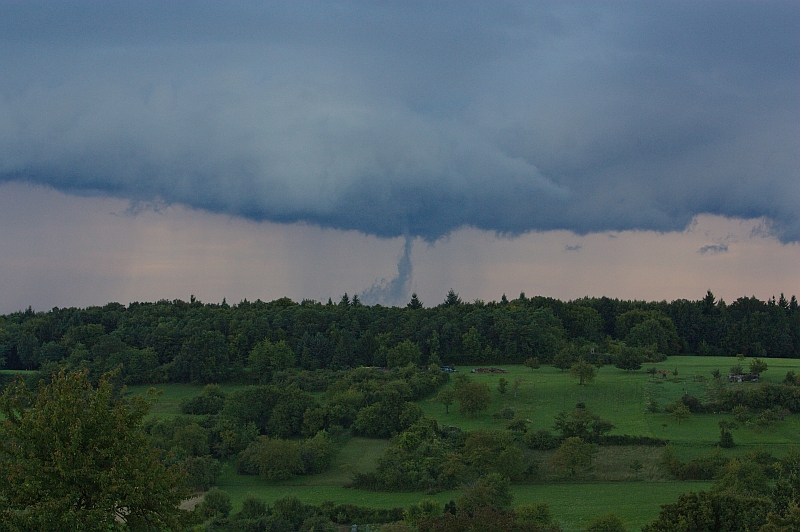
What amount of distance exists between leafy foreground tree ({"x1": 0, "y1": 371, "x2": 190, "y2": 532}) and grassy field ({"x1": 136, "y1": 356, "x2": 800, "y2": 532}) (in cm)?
2811

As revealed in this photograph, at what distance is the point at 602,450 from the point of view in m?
60.8

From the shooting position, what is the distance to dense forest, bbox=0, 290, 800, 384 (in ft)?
341

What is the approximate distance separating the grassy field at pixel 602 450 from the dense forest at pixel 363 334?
12.0 m

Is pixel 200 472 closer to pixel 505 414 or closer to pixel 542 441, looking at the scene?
pixel 542 441

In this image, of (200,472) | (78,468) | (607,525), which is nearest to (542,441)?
(607,525)

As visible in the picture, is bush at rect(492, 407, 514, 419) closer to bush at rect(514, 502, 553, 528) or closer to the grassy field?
the grassy field

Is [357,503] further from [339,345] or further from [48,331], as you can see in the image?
[48,331]

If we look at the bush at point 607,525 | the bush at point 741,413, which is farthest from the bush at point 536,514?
the bush at point 741,413

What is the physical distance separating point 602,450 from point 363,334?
58.8m

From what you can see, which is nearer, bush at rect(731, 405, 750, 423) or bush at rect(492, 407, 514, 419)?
bush at rect(731, 405, 750, 423)

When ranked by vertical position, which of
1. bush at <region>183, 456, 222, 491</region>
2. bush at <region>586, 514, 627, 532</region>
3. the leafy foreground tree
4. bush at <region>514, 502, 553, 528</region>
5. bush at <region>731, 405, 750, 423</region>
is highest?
the leafy foreground tree

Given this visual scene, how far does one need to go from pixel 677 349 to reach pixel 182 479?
117655 mm

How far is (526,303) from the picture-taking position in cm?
13912

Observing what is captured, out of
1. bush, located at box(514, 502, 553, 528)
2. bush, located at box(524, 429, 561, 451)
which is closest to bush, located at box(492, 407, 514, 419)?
bush, located at box(524, 429, 561, 451)
